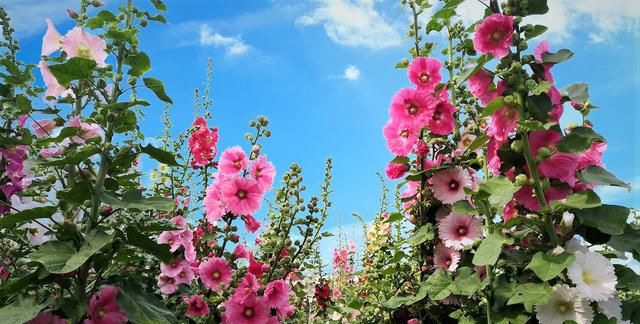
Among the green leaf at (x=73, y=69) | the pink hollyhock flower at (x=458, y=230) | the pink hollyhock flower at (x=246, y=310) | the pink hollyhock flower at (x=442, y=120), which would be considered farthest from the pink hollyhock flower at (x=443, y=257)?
the green leaf at (x=73, y=69)

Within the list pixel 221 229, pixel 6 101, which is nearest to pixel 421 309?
pixel 221 229

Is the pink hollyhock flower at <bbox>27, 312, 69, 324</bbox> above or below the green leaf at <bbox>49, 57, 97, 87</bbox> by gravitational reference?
below

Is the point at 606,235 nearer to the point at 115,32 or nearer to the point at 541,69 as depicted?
the point at 541,69

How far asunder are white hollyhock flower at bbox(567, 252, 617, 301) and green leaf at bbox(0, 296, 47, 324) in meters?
1.42

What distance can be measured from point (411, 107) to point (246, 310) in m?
0.88

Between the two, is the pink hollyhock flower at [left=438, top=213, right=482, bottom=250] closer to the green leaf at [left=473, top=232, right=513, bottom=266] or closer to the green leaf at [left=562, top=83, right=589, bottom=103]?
the green leaf at [left=473, top=232, right=513, bottom=266]

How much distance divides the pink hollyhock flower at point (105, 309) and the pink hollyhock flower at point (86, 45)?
2.36 feet

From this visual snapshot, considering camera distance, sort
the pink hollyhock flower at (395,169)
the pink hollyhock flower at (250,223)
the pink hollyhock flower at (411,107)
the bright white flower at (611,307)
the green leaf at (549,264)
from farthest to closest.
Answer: the pink hollyhock flower at (250,223)
the pink hollyhock flower at (395,169)
the pink hollyhock flower at (411,107)
the bright white flower at (611,307)
the green leaf at (549,264)

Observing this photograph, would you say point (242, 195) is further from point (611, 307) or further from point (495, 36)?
point (611, 307)

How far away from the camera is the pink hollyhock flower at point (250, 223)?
6.90 ft

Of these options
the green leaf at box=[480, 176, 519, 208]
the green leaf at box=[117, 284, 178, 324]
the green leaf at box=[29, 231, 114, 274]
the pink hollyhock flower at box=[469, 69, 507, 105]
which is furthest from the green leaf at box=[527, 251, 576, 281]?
the green leaf at box=[29, 231, 114, 274]

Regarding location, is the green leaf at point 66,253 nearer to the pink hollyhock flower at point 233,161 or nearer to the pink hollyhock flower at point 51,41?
the pink hollyhock flower at point 233,161

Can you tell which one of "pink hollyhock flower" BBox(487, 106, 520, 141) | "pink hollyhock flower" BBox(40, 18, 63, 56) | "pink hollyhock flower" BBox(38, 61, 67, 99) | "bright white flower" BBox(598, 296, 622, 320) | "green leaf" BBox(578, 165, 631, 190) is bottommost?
"bright white flower" BBox(598, 296, 622, 320)

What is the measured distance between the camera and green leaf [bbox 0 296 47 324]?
1493 millimetres
